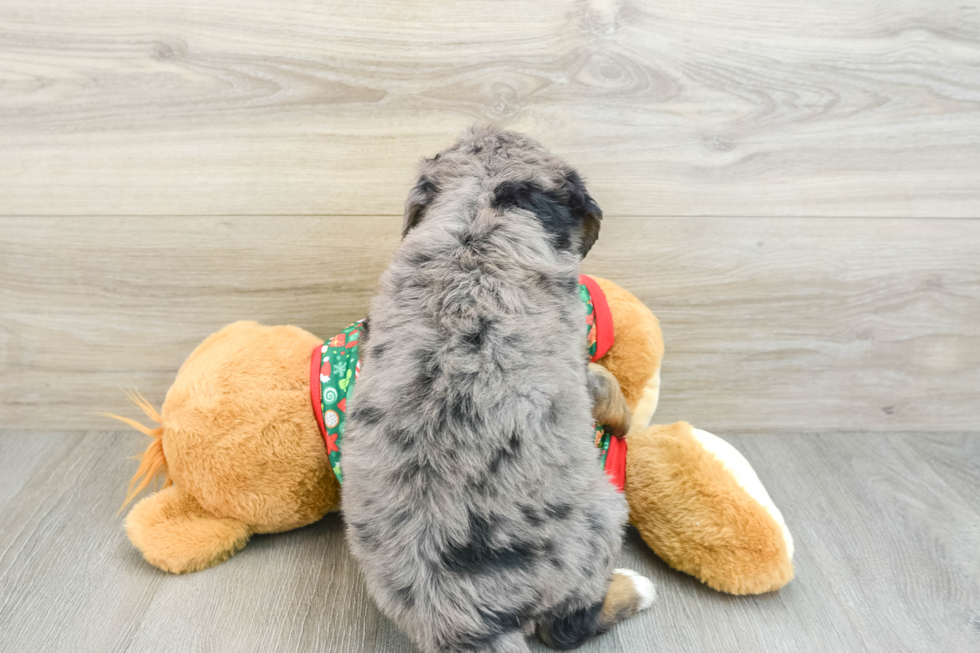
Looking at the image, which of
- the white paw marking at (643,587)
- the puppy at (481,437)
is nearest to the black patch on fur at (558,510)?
the puppy at (481,437)

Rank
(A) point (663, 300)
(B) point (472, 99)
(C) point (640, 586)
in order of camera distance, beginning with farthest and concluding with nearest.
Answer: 1. (A) point (663, 300)
2. (B) point (472, 99)
3. (C) point (640, 586)

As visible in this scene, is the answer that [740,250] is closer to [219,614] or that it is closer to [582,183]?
[582,183]

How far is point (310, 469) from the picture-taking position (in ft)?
3.50

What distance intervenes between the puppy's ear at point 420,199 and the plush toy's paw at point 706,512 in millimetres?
535

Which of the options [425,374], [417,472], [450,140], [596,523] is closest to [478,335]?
[425,374]

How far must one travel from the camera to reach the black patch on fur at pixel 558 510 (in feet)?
2.62

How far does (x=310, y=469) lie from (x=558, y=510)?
459mm

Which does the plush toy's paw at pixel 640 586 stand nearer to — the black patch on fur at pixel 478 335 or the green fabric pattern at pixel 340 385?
the green fabric pattern at pixel 340 385

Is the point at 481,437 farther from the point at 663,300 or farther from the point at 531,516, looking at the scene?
the point at 663,300

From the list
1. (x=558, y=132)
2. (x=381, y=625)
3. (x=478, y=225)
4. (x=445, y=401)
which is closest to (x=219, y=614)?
(x=381, y=625)

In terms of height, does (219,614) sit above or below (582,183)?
below

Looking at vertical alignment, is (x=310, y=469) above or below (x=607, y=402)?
below

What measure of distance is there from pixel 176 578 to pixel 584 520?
0.68 meters

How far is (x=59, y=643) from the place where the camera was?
933mm
